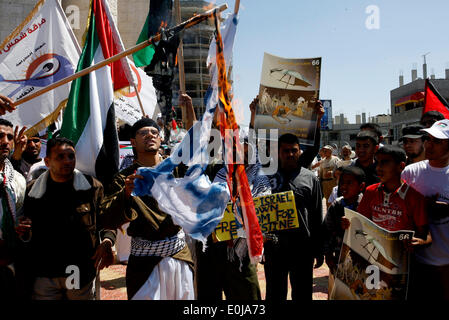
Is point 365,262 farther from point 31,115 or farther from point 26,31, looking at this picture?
point 26,31

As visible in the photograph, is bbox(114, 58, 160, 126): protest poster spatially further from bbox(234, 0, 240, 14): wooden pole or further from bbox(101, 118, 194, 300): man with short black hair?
bbox(101, 118, 194, 300): man with short black hair

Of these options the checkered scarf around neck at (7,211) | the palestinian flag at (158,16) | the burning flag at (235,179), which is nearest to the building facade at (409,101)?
the palestinian flag at (158,16)

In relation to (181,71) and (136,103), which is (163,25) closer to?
(181,71)

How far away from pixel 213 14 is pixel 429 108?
11.3 ft

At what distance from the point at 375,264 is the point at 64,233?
7.36 ft

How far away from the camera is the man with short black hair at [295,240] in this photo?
3.59 m

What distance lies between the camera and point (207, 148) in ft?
9.86

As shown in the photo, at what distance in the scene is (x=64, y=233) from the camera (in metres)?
2.97

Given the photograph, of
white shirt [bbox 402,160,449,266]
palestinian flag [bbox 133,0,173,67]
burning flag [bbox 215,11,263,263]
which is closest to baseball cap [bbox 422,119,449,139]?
white shirt [bbox 402,160,449,266]

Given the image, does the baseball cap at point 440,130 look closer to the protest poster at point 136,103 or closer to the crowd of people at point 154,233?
the crowd of people at point 154,233

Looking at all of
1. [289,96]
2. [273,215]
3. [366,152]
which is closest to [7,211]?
[273,215]

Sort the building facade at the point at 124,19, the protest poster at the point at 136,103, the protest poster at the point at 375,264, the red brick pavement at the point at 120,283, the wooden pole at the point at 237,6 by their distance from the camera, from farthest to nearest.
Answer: the protest poster at the point at 136,103 < the red brick pavement at the point at 120,283 < the building facade at the point at 124,19 < the wooden pole at the point at 237,6 < the protest poster at the point at 375,264
